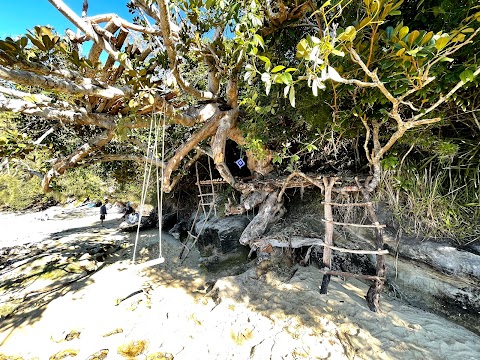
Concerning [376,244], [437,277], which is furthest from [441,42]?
[437,277]

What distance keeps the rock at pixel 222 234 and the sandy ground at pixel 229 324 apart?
1063 millimetres

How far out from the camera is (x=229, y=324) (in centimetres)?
338

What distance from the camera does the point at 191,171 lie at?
8555 millimetres

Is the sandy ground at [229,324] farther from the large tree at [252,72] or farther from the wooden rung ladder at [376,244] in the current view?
the large tree at [252,72]

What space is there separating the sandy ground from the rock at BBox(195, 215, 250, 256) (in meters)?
1.06

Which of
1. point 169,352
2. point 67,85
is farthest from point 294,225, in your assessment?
point 67,85

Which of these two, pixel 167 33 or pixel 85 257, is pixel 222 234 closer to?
pixel 85 257

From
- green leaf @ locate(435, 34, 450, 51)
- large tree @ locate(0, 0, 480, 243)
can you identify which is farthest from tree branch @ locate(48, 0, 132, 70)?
green leaf @ locate(435, 34, 450, 51)

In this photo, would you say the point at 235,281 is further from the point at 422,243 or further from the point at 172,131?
the point at 172,131

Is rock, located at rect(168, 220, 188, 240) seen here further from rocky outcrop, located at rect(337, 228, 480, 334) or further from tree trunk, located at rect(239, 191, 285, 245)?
rocky outcrop, located at rect(337, 228, 480, 334)

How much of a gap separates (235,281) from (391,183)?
3460 millimetres

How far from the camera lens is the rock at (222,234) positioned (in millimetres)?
6207

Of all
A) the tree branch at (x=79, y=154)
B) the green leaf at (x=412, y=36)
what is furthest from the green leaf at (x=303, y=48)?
the tree branch at (x=79, y=154)

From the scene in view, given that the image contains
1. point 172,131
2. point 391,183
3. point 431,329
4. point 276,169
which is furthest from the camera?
point 172,131
